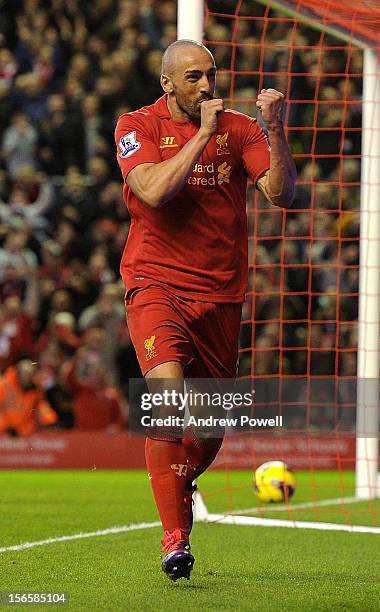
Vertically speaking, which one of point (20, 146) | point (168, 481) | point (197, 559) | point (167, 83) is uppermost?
point (20, 146)

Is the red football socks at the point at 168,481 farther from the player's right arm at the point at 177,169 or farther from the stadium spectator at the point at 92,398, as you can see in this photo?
the stadium spectator at the point at 92,398

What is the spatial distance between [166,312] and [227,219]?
21.3 inches

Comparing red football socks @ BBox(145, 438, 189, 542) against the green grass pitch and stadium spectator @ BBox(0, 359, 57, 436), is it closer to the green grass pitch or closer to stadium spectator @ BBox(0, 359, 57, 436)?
the green grass pitch

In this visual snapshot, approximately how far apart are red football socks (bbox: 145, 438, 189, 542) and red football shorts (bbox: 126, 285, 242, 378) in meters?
0.33

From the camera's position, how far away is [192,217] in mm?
5422

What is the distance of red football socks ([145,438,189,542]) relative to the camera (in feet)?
16.9

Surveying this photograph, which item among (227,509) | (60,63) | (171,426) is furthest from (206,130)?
(60,63)

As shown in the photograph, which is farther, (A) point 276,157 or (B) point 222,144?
(B) point 222,144

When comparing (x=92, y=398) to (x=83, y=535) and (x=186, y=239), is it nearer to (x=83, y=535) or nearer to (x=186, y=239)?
(x=83, y=535)

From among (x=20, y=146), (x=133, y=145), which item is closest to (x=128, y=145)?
(x=133, y=145)

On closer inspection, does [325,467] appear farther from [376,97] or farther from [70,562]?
[70,562]

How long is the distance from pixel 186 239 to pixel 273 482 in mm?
4430

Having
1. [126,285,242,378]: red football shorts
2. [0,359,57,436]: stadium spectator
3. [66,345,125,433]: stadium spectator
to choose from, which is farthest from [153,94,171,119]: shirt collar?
[66,345,125,433]: stadium spectator

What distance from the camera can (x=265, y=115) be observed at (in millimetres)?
5191
